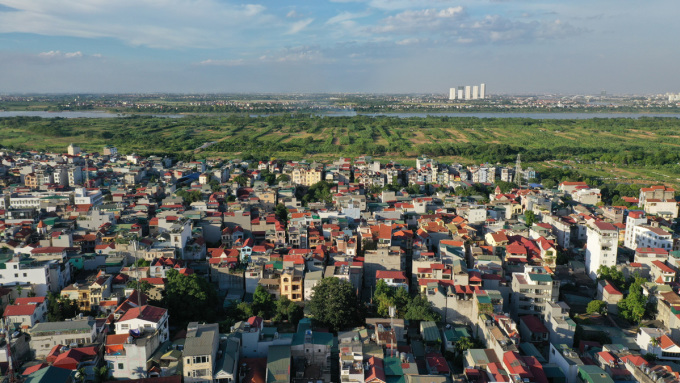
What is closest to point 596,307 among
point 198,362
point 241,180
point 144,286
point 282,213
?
point 198,362

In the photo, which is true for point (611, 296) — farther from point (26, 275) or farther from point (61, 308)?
point (26, 275)

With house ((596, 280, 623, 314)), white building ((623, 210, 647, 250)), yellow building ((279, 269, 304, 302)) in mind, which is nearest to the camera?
yellow building ((279, 269, 304, 302))

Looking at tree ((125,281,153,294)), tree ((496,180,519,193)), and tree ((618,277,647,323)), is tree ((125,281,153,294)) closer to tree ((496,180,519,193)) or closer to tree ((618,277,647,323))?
tree ((618,277,647,323))

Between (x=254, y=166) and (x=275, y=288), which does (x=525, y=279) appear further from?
(x=254, y=166)

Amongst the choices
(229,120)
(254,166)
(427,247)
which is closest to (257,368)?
(427,247)

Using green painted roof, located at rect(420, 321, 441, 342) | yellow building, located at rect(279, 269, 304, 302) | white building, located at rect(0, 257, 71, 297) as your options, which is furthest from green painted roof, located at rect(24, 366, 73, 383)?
green painted roof, located at rect(420, 321, 441, 342)
